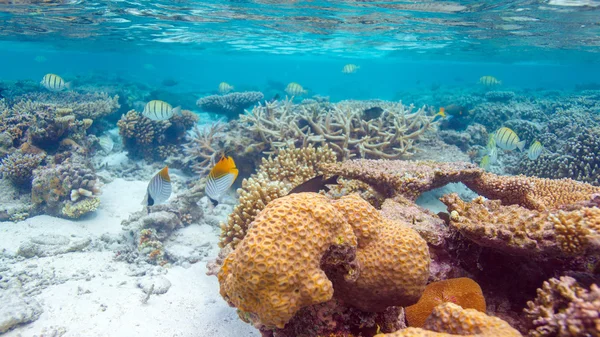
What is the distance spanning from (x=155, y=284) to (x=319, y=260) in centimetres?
319

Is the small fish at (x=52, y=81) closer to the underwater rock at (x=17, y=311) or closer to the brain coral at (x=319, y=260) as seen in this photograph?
the underwater rock at (x=17, y=311)

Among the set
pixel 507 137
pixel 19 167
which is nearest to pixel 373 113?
pixel 507 137

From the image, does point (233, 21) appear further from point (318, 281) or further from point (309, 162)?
point (318, 281)

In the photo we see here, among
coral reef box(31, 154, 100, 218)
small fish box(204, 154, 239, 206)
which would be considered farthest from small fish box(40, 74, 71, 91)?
small fish box(204, 154, 239, 206)

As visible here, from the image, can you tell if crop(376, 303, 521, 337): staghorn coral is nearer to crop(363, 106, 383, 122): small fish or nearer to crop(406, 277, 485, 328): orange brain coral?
crop(406, 277, 485, 328): orange brain coral

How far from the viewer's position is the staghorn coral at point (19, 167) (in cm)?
653

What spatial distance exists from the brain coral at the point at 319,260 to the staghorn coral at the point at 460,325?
0.27 meters

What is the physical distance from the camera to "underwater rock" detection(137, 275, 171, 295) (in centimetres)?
402

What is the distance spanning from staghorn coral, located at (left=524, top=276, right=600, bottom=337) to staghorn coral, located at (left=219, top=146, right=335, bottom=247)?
2.67 meters

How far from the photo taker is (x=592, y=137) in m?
7.05

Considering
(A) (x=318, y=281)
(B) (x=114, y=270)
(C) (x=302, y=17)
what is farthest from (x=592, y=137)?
(C) (x=302, y=17)

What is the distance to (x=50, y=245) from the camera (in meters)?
5.09

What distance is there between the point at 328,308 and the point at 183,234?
414cm

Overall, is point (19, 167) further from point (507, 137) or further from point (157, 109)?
point (507, 137)
